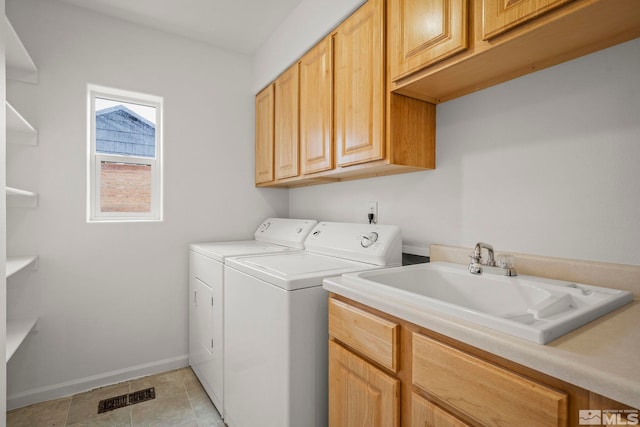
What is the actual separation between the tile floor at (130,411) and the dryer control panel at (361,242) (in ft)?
3.90

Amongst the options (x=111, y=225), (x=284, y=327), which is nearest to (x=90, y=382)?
(x=111, y=225)

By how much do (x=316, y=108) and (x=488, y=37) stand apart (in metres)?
1.05

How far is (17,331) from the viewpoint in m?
1.80

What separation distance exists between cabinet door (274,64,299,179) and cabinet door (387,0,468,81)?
88 centimetres

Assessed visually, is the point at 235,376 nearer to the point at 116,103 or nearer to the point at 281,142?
the point at 281,142

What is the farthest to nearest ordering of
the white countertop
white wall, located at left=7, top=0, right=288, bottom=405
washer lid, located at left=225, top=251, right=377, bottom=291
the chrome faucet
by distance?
white wall, located at left=7, top=0, right=288, bottom=405 → washer lid, located at left=225, top=251, right=377, bottom=291 → the chrome faucet → the white countertop

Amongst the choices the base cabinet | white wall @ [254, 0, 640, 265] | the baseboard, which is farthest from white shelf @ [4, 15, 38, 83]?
the base cabinet

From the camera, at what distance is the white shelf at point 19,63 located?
1621 mm

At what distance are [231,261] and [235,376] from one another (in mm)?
603

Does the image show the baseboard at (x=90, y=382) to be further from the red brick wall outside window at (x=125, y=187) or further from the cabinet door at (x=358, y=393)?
the cabinet door at (x=358, y=393)

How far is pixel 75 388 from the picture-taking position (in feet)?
6.87

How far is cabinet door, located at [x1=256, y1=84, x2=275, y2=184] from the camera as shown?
247cm

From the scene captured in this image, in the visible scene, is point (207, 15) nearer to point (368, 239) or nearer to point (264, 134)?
point (264, 134)

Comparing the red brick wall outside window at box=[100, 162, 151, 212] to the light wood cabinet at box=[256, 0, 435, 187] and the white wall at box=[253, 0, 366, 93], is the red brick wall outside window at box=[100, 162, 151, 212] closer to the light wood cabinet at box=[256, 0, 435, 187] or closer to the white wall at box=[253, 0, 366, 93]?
the white wall at box=[253, 0, 366, 93]
